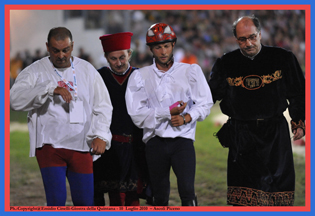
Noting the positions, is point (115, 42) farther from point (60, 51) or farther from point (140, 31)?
point (140, 31)

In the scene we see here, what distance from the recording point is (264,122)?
452cm

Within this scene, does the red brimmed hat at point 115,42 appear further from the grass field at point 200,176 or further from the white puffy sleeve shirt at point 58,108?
the grass field at point 200,176

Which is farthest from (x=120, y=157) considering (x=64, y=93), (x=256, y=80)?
(x=256, y=80)

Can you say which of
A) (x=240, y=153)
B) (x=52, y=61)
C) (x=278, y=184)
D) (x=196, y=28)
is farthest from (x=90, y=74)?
(x=196, y=28)

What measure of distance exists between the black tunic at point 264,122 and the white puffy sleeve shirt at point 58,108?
131 cm

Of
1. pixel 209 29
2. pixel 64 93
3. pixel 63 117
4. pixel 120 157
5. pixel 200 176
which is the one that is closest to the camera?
pixel 64 93

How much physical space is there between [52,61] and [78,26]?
29.7 ft

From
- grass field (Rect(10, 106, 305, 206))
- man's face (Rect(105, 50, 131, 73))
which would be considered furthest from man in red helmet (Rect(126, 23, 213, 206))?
grass field (Rect(10, 106, 305, 206))

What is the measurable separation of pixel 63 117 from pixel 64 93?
12.1 inches

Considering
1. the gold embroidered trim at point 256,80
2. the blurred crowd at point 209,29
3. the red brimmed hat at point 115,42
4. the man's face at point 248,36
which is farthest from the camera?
the blurred crowd at point 209,29

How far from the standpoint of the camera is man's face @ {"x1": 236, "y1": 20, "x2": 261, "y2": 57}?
4.41 meters

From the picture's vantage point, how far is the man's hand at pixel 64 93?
3909 mm

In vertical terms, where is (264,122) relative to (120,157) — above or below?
above

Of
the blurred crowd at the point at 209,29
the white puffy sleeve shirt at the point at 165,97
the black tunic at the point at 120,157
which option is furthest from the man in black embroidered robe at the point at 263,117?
the blurred crowd at the point at 209,29
